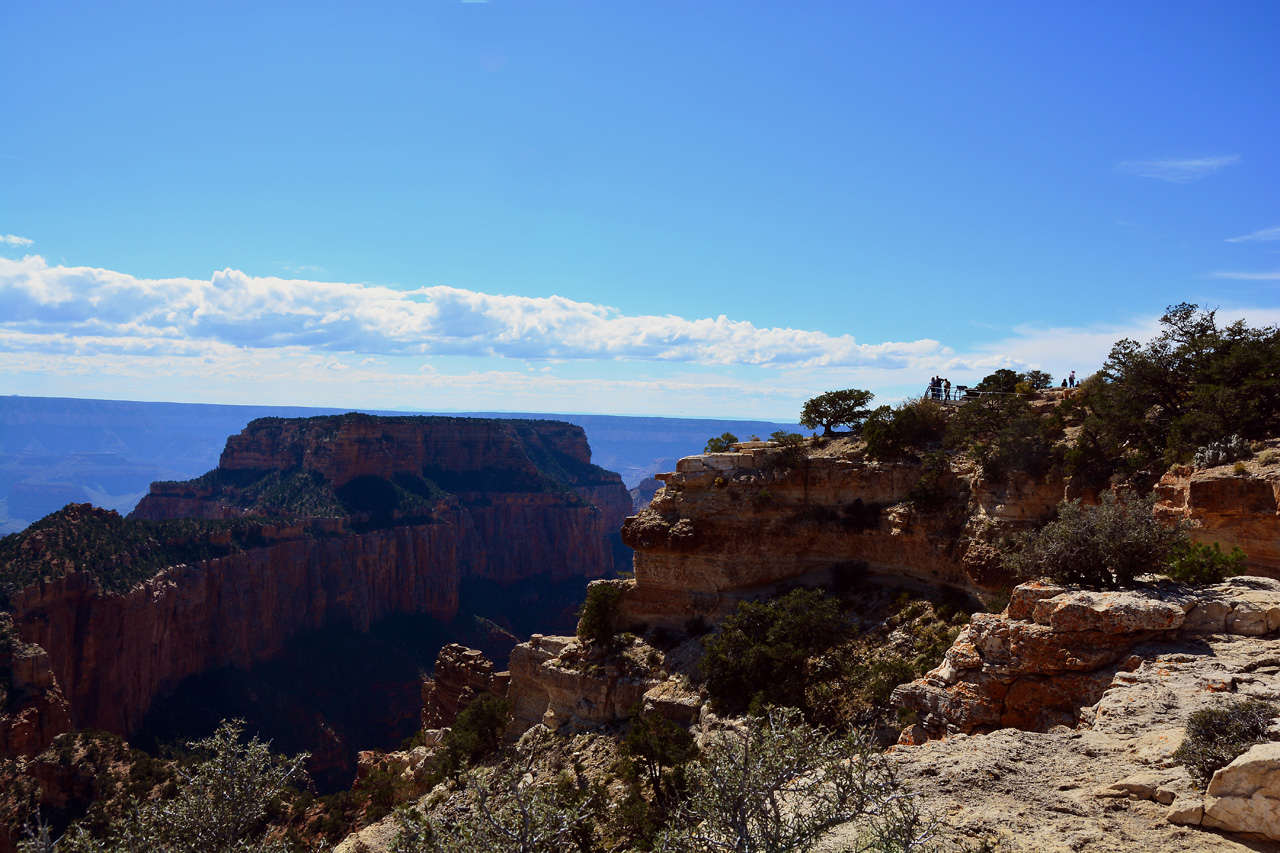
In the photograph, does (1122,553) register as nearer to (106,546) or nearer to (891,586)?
(891,586)

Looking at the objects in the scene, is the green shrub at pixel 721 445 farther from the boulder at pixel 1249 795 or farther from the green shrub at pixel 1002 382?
the boulder at pixel 1249 795

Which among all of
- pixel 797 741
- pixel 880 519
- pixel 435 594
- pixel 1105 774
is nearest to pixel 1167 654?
pixel 1105 774

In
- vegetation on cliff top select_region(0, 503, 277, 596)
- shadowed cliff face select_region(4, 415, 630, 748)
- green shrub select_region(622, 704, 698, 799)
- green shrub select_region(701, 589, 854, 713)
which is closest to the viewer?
green shrub select_region(622, 704, 698, 799)

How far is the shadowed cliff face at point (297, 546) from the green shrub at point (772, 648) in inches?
1923

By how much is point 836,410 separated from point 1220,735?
1061 inches

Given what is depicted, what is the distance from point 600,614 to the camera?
112ft

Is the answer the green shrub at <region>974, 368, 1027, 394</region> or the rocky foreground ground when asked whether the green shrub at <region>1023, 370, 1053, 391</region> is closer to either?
the green shrub at <region>974, 368, 1027, 394</region>

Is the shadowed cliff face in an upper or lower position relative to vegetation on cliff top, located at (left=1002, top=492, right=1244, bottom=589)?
lower

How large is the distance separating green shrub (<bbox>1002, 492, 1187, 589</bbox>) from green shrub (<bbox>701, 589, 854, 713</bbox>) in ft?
32.8

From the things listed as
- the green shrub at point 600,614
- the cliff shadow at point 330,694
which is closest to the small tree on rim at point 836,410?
the green shrub at point 600,614

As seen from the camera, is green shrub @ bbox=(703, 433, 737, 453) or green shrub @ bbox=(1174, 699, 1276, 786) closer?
green shrub @ bbox=(1174, 699, 1276, 786)

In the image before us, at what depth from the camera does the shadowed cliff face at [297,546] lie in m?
55.2

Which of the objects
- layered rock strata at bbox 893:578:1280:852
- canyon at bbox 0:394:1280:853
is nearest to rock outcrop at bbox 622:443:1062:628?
canyon at bbox 0:394:1280:853

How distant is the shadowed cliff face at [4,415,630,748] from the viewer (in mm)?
55250
